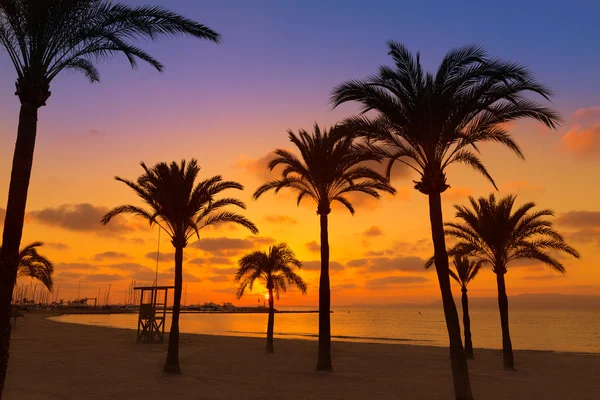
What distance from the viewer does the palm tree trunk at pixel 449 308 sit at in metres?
13.2

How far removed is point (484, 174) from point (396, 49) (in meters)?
5.86

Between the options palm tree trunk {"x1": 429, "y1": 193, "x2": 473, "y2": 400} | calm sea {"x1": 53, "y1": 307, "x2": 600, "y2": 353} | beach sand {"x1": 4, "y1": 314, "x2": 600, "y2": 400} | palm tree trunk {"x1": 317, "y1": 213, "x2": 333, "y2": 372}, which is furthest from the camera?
calm sea {"x1": 53, "y1": 307, "x2": 600, "y2": 353}

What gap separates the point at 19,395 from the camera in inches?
525

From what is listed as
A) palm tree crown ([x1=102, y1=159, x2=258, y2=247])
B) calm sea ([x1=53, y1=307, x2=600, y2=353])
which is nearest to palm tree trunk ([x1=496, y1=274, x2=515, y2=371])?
palm tree crown ([x1=102, y1=159, x2=258, y2=247])

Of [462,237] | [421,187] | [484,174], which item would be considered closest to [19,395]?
A: [421,187]

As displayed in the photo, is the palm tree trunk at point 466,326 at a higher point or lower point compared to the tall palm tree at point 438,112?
lower

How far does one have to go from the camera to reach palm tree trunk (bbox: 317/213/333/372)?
20594mm

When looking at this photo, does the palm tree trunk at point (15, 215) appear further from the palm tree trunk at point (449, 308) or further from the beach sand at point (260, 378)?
the palm tree trunk at point (449, 308)

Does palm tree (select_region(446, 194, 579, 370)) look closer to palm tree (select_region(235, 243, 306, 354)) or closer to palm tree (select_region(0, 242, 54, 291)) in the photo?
palm tree (select_region(235, 243, 306, 354))

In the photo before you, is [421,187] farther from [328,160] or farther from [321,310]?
[321,310]

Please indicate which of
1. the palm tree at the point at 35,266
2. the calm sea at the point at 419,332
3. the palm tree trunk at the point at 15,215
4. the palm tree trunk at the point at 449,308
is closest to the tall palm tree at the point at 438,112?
the palm tree trunk at the point at 449,308

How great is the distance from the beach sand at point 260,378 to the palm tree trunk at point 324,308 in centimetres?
72

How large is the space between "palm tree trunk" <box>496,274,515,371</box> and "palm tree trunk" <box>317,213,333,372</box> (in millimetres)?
9368

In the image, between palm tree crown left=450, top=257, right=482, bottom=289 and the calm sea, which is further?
the calm sea
